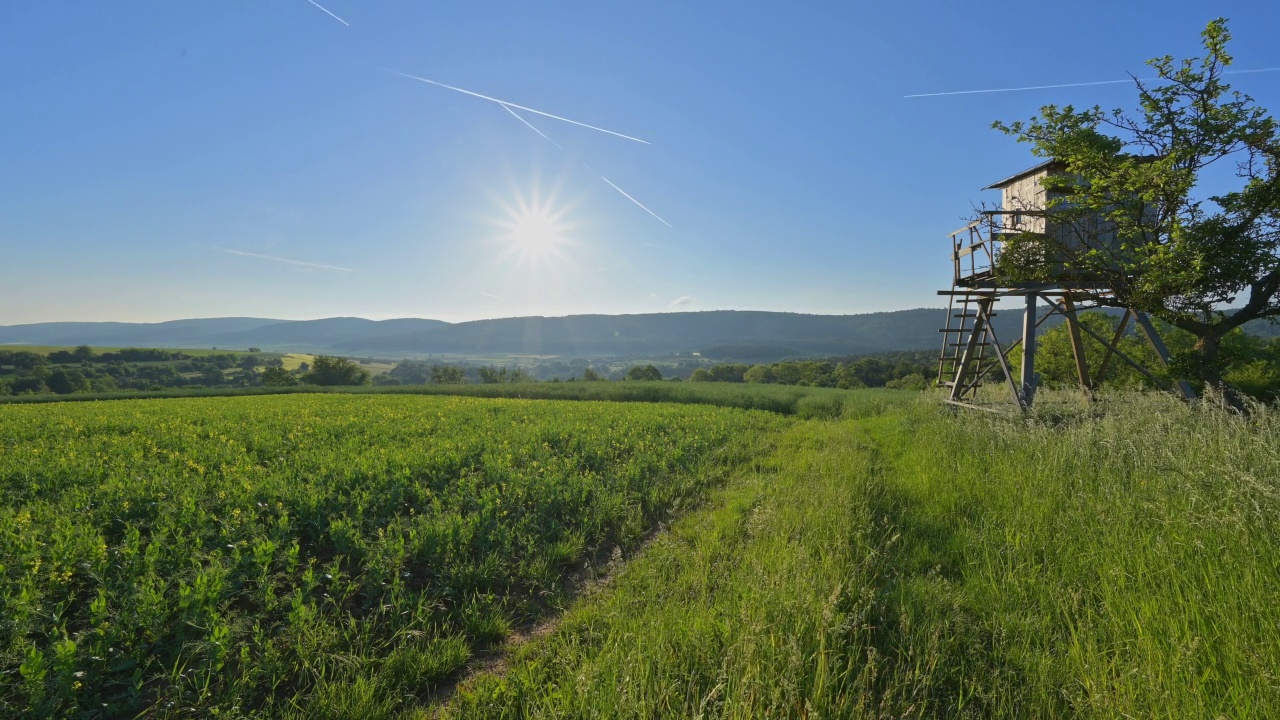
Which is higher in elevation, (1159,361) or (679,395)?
(1159,361)

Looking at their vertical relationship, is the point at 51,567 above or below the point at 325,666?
above

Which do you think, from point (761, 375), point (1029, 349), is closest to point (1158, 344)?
point (1029, 349)

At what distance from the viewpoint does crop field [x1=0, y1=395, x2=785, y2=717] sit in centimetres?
362

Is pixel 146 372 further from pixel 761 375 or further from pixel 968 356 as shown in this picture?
pixel 968 356

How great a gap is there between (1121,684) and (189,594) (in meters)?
7.03

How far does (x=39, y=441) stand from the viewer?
1138 cm

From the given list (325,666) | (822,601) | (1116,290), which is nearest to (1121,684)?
(822,601)

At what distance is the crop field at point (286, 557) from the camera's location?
3619 millimetres

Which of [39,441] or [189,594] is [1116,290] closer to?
[189,594]

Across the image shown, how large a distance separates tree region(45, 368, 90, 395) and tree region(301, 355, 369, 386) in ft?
81.8

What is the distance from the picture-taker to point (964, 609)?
4164mm

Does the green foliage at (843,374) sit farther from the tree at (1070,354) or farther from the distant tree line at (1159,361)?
the distant tree line at (1159,361)

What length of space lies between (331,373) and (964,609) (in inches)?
3602

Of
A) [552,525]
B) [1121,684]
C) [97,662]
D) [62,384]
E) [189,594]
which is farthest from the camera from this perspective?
[62,384]
